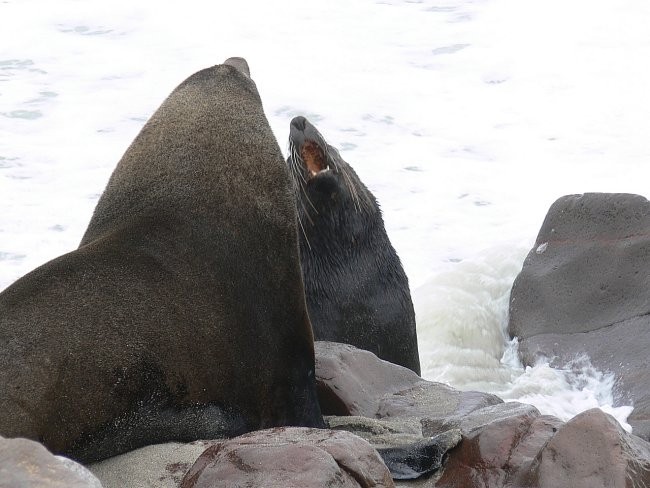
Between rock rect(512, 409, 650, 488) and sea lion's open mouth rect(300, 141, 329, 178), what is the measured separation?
118 inches

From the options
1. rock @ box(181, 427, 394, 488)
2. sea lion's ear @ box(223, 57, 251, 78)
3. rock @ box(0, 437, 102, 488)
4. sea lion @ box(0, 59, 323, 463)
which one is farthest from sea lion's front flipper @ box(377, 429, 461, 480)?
sea lion's ear @ box(223, 57, 251, 78)

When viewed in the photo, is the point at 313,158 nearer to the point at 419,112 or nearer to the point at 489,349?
the point at 489,349

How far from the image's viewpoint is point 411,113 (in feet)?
40.1

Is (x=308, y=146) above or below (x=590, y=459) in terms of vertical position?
above

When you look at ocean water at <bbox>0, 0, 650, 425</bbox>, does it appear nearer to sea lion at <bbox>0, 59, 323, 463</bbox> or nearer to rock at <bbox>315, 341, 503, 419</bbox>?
rock at <bbox>315, 341, 503, 419</bbox>

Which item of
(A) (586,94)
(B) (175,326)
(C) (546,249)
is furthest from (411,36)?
(B) (175,326)

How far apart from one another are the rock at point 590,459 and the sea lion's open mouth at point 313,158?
3.00m

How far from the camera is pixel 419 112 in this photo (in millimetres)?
12273

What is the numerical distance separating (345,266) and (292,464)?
3462 millimetres

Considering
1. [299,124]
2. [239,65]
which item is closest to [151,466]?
[239,65]

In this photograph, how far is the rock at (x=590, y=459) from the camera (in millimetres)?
3066

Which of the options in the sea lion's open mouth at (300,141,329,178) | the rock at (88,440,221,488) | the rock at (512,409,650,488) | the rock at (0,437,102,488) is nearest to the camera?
the rock at (0,437,102,488)

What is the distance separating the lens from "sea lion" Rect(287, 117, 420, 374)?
601 cm

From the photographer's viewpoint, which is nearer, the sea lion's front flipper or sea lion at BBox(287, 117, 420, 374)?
the sea lion's front flipper
